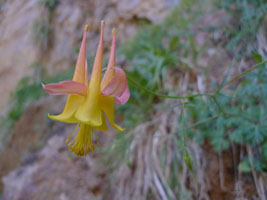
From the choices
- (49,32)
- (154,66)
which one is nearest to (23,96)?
(49,32)

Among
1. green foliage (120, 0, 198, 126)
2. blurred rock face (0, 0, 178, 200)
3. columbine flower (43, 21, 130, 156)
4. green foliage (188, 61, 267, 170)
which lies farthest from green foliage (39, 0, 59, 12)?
columbine flower (43, 21, 130, 156)

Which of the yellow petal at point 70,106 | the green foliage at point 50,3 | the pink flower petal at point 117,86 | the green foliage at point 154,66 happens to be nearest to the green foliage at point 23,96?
Answer: the green foliage at point 50,3

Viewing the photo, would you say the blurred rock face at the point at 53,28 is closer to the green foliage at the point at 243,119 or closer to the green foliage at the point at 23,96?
the green foliage at the point at 23,96

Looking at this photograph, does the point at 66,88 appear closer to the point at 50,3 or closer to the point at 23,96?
the point at 23,96

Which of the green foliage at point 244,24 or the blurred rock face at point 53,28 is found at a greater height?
the blurred rock face at point 53,28

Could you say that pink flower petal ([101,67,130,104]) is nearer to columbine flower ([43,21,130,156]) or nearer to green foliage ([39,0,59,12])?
columbine flower ([43,21,130,156])

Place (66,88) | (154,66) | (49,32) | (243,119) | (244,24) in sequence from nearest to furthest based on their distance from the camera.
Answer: (66,88)
(243,119)
(244,24)
(154,66)
(49,32)
